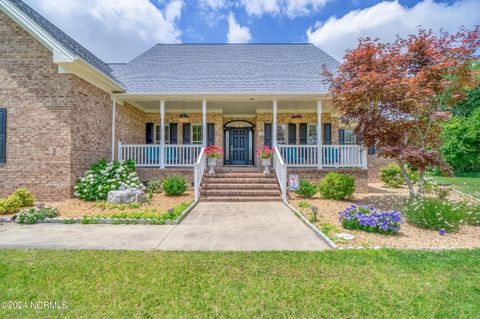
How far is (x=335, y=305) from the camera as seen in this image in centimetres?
258

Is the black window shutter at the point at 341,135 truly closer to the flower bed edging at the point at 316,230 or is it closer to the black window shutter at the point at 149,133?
the flower bed edging at the point at 316,230

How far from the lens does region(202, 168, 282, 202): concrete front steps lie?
9.13m

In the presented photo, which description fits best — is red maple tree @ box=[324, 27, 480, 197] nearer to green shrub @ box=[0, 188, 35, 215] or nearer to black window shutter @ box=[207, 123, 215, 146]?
black window shutter @ box=[207, 123, 215, 146]

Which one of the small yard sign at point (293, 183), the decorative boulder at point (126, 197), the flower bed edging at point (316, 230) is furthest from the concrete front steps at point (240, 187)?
the decorative boulder at point (126, 197)

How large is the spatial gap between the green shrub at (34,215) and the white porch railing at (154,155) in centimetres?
479

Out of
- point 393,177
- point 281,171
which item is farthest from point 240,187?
point 393,177

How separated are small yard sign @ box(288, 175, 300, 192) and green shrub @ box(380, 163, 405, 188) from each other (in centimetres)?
619

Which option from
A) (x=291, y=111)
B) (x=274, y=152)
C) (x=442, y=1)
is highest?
(x=442, y=1)

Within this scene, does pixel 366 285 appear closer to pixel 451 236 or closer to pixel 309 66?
pixel 451 236

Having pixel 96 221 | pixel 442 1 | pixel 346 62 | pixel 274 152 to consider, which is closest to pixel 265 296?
pixel 96 221

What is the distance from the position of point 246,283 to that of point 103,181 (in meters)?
7.52

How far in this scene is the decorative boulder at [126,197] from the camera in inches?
A: 317

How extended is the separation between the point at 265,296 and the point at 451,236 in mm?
4687

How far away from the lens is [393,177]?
12.9m
